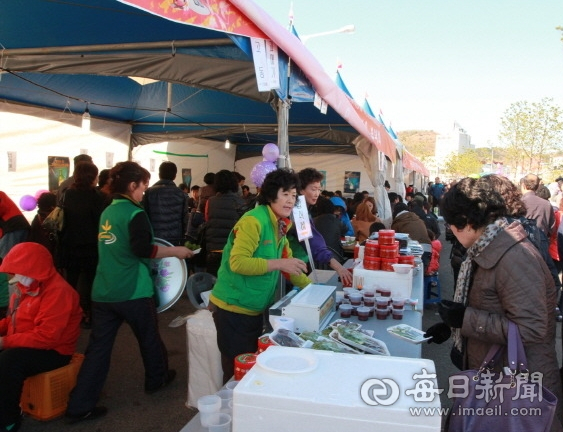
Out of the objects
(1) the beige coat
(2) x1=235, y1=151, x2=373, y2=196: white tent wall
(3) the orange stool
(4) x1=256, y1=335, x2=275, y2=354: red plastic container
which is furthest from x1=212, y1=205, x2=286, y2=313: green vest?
(2) x1=235, y1=151, x2=373, y2=196: white tent wall

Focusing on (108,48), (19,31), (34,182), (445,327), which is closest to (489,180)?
(445,327)

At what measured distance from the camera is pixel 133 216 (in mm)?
3014

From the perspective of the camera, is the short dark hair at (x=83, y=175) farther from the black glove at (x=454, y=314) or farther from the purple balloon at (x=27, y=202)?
the black glove at (x=454, y=314)

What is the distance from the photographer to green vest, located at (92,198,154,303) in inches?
118

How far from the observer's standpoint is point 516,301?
1688 mm

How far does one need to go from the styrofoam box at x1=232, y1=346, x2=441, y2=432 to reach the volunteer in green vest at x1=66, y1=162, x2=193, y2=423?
6.49 ft

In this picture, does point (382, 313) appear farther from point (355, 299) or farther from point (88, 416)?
point (88, 416)

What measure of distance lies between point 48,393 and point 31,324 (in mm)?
501

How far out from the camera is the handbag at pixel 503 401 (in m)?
1.51

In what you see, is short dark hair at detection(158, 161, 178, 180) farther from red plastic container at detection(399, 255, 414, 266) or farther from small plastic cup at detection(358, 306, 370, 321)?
small plastic cup at detection(358, 306, 370, 321)

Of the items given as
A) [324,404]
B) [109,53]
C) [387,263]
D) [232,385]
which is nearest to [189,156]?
[109,53]

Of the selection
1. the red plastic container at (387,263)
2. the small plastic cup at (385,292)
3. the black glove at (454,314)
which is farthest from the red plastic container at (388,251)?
the black glove at (454,314)

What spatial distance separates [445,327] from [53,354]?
8.25 ft

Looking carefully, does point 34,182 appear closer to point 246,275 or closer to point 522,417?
point 246,275
